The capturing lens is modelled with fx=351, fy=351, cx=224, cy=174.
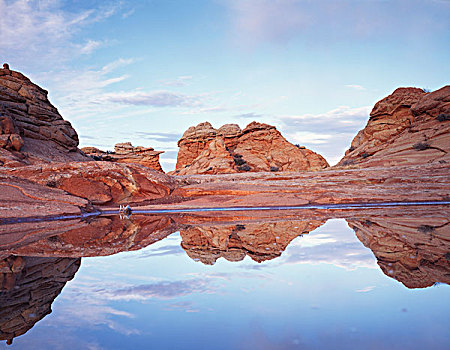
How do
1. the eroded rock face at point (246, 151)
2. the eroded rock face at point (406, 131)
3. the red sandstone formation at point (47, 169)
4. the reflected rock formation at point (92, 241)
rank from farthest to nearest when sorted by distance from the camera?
the eroded rock face at point (246, 151) → the eroded rock face at point (406, 131) → the red sandstone formation at point (47, 169) → the reflected rock formation at point (92, 241)

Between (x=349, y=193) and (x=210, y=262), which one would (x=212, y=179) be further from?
(x=210, y=262)

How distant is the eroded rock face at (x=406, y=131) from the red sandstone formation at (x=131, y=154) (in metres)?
28.1

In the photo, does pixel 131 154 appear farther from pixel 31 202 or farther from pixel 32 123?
pixel 31 202

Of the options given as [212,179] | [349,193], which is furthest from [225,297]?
[212,179]

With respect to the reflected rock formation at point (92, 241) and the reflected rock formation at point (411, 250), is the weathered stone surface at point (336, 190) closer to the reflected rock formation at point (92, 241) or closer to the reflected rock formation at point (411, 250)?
the reflected rock formation at point (92, 241)

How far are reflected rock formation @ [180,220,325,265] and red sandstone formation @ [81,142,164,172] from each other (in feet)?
146

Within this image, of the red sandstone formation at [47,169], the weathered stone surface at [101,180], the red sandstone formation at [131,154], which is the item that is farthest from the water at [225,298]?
the red sandstone formation at [131,154]

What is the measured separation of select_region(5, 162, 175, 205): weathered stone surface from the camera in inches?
613

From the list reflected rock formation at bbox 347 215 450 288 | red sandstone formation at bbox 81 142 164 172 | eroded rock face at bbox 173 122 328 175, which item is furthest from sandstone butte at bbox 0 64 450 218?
red sandstone formation at bbox 81 142 164 172

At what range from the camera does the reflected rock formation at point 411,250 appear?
11.1 ft

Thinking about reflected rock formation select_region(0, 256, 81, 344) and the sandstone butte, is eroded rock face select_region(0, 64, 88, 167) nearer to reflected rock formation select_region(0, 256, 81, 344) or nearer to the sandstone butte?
the sandstone butte

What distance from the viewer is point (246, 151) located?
51219mm

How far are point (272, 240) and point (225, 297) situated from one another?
318cm

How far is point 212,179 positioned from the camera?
26.1 metres
